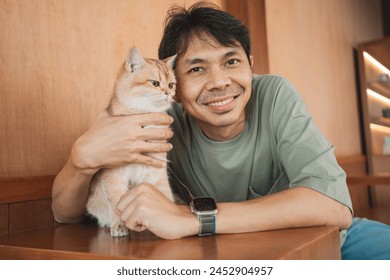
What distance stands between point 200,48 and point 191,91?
156 mm

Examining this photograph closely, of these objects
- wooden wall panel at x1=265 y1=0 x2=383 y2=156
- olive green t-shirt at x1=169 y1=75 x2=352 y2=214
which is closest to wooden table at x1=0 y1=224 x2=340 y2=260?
olive green t-shirt at x1=169 y1=75 x2=352 y2=214

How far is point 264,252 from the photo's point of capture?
2.27 ft

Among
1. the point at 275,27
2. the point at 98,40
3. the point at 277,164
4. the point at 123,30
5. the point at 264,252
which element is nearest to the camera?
the point at 264,252

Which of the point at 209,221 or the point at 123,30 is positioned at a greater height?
the point at 123,30

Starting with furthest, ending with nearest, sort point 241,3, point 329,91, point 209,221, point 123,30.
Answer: point 329,91 < point 241,3 < point 123,30 < point 209,221

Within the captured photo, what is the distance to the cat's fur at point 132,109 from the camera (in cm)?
100

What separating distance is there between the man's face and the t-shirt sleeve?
0.48 ft

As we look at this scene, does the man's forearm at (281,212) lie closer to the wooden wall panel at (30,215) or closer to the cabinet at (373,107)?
the wooden wall panel at (30,215)

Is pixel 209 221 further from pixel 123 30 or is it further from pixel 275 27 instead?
pixel 275 27

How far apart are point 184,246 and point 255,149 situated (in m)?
0.61

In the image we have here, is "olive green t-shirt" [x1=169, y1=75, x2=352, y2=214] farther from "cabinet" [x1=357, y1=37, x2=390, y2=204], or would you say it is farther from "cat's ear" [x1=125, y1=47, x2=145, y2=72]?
"cabinet" [x1=357, y1=37, x2=390, y2=204]

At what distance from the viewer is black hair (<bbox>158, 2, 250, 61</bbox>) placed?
1245 mm

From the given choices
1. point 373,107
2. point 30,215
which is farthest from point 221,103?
point 373,107
